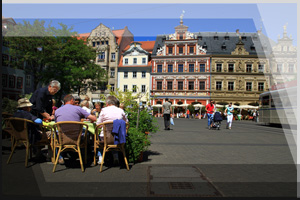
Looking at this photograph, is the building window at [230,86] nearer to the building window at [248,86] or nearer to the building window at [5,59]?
the building window at [248,86]

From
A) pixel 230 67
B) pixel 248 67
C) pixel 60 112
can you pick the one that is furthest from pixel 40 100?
pixel 248 67

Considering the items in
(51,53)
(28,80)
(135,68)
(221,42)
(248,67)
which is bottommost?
(28,80)

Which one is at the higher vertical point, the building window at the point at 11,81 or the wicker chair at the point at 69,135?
the building window at the point at 11,81

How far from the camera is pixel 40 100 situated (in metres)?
6.55

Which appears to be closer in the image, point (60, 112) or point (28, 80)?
point (60, 112)

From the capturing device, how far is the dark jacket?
21.4 feet

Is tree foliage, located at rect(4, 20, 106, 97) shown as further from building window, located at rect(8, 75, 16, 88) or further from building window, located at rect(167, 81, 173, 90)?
building window, located at rect(167, 81, 173, 90)

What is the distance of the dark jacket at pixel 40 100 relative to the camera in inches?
257

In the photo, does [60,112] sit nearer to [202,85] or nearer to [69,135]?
[69,135]

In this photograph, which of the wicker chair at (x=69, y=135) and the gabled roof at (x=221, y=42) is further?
the gabled roof at (x=221, y=42)

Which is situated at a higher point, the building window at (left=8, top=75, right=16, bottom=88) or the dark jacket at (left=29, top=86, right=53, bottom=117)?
the building window at (left=8, top=75, right=16, bottom=88)

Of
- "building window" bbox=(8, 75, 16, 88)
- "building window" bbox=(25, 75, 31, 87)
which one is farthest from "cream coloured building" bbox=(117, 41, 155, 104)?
"building window" bbox=(8, 75, 16, 88)

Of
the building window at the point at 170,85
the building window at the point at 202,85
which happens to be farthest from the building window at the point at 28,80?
the building window at the point at 202,85

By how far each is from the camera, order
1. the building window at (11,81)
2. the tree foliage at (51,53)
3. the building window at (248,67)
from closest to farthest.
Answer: the tree foliage at (51,53)
the building window at (11,81)
the building window at (248,67)
